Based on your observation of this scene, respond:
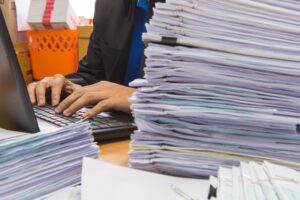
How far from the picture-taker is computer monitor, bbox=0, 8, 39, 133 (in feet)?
1.42

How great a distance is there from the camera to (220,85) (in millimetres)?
465

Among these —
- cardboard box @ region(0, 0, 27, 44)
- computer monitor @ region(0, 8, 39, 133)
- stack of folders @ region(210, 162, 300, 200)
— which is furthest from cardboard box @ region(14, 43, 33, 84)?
stack of folders @ region(210, 162, 300, 200)

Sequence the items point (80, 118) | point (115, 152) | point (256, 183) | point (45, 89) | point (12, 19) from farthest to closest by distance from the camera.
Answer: point (12, 19) → point (45, 89) → point (80, 118) → point (115, 152) → point (256, 183)

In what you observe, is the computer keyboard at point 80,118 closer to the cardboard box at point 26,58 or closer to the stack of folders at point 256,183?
the stack of folders at point 256,183

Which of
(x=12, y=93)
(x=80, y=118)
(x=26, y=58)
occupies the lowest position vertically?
(x=26, y=58)

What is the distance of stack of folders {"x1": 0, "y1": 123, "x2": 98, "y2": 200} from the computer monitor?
0.06 feet

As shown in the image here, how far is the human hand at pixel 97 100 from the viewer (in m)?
0.77

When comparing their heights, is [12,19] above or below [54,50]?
above

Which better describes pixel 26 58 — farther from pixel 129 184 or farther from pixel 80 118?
pixel 129 184

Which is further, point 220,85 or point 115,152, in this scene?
point 115,152

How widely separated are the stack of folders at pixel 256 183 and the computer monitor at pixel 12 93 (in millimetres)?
262

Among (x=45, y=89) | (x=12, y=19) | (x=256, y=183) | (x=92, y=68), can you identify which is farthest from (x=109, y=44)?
(x=256, y=183)

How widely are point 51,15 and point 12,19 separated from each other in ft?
0.78

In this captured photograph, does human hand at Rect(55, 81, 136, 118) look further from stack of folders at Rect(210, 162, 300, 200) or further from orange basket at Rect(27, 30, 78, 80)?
orange basket at Rect(27, 30, 78, 80)
